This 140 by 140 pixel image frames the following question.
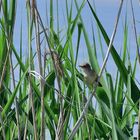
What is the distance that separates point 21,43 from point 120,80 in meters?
0.34

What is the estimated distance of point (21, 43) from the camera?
147 centimetres

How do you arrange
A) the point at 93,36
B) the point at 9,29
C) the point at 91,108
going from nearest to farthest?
1. the point at 9,29
2. the point at 91,108
3. the point at 93,36

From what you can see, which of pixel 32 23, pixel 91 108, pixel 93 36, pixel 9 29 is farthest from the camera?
pixel 93 36

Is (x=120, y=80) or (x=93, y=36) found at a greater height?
(x=93, y=36)

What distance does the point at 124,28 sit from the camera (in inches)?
58.3

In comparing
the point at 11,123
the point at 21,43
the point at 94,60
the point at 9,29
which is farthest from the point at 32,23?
the point at 11,123

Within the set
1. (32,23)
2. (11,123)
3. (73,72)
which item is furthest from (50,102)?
(32,23)

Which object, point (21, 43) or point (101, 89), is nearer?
point (101, 89)

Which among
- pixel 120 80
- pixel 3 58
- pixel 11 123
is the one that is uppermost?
pixel 3 58

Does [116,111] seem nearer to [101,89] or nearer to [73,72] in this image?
[101,89]

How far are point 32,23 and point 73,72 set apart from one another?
219mm

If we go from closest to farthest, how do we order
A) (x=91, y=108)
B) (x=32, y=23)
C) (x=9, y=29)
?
(x=32, y=23) → (x=9, y=29) → (x=91, y=108)

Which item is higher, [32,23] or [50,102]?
[32,23]

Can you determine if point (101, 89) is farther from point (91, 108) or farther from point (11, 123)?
point (11, 123)
